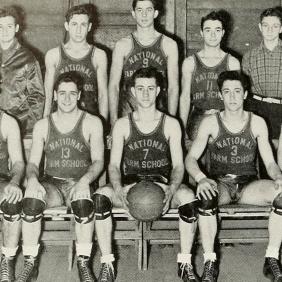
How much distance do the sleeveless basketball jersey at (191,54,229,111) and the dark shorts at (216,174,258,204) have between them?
98 centimetres

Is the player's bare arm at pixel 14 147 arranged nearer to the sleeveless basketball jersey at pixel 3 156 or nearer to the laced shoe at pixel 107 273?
the sleeveless basketball jersey at pixel 3 156

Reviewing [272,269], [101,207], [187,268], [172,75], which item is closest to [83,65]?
[172,75]

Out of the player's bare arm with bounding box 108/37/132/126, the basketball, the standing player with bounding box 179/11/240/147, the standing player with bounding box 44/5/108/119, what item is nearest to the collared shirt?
the standing player with bounding box 179/11/240/147

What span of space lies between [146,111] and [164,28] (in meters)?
2.78

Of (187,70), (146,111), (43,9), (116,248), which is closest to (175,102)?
(187,70)

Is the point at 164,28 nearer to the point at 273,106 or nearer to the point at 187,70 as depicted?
the point at 187,70

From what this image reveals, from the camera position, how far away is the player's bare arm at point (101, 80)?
543cm

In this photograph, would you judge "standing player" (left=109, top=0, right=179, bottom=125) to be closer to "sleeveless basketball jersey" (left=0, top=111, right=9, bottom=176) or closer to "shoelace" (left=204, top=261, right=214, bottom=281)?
"sleeveless basketball jersey" (left=0, top=111, right=9, bottom=176)

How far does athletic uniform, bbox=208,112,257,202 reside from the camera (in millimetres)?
4727

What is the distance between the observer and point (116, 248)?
5090 millimetres

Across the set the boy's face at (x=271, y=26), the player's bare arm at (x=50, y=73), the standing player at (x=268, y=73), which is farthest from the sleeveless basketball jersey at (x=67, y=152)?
the boy's face at (x=271, y=26)

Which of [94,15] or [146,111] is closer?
[146,111]

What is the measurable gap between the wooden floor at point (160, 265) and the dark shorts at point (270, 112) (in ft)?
4.12

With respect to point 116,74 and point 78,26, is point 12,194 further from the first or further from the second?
point 78,26
